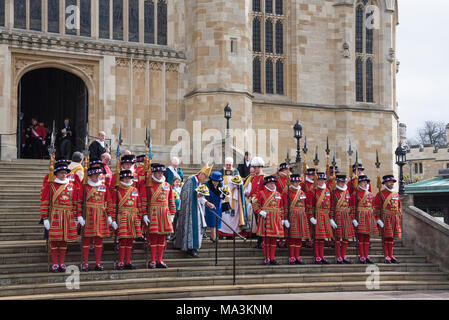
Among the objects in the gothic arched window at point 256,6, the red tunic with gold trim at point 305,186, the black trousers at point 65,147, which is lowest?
the red tunic with gold trim at point 305,186

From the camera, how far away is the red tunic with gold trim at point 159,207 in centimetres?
1206

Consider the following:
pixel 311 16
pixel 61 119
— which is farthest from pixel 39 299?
pixel 311 16

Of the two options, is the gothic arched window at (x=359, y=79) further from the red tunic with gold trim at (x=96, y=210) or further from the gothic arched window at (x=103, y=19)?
the red tunic with gold trim at (x=96, y=210)

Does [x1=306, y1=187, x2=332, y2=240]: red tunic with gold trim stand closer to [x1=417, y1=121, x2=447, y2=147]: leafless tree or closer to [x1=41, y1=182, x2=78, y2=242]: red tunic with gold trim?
[x1=41, y1=182, x2=78, y2=242]: red tunic with gold trim

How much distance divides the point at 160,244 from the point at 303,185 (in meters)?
3.65

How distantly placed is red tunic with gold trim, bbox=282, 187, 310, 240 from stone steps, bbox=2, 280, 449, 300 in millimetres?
1145

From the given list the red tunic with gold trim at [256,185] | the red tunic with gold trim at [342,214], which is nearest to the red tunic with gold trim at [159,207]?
the red tunic with gold trim at [256,185]

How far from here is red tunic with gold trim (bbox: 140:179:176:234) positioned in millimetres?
12062

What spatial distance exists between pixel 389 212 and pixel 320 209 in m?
1.67

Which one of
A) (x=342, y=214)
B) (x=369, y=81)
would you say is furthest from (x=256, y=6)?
(x=342, y=214)

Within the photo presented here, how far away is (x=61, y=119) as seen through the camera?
26094 millimetres

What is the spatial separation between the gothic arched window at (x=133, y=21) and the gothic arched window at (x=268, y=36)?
529cm

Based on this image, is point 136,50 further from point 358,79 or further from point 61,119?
point 358,79

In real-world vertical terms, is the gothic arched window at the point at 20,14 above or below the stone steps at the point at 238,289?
above
